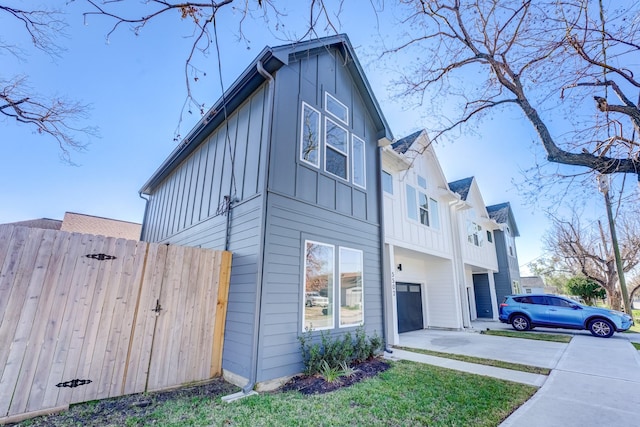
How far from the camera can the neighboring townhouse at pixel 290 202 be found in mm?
5125

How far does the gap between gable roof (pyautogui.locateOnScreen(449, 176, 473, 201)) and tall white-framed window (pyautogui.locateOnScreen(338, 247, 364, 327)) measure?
33.8 ft

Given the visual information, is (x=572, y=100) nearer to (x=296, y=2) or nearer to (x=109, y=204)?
(x=296, y=2)

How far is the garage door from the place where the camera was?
37.7 ft

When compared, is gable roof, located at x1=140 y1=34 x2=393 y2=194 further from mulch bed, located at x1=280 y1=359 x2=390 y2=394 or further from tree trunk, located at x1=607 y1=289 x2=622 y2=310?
tree trunk, located at x1=607 y1=289 x2=622 y2=310

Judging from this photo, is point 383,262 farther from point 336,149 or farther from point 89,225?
point 89,225

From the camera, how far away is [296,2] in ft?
10.2

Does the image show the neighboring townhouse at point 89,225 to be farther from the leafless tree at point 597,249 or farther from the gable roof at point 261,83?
the leafless tree at point 597,249

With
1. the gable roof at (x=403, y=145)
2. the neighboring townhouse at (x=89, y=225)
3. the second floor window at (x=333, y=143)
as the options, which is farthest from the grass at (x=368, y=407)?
the neighboring townhouse at (x=89, y=225)

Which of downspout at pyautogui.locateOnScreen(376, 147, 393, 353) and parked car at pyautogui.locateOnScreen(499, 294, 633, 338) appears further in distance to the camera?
parked car at pyautogui.locateOnScreen(499, 294, 633, 338)

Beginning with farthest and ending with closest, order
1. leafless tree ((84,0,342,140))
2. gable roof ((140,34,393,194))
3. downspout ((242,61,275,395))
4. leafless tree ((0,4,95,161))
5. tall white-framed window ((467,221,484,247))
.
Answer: tall white-framed window ((467,221,484,247))
gable roof ((140,34,393,194))
leafless tree ((0,4,95,161))
downspout ((242,61,275,395))
leafless tree ((84,0,342,140))

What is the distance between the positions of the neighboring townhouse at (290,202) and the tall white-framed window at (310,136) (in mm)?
30

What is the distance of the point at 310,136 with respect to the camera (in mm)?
6602

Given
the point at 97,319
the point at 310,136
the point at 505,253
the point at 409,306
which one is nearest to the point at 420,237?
the point at 409,306

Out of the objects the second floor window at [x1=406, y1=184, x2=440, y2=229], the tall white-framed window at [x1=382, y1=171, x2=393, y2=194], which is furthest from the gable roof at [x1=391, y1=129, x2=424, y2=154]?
the second floor window at [x1=406, y1=184, x2=440, y2=229]
